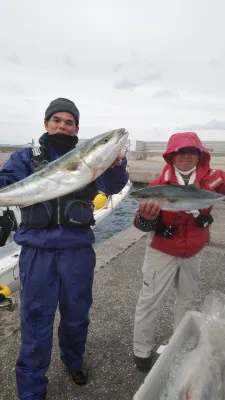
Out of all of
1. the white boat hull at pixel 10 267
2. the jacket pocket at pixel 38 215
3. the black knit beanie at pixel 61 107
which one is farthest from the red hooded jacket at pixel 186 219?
the white boat hull at pixel 10 267

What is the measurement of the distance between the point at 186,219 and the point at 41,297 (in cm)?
163

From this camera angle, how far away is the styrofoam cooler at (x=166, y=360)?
5.65ft

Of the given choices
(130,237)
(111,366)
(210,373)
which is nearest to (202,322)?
(210,373)

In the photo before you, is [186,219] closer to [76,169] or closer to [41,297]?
[76,169]

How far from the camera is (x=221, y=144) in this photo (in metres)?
63.1

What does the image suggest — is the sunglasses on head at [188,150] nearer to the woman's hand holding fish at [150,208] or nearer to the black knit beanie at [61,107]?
the woman's hand holding fish at [150,208]

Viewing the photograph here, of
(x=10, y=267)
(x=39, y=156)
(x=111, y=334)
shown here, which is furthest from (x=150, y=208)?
(x=10, y=267)

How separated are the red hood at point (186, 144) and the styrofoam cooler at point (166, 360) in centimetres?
161

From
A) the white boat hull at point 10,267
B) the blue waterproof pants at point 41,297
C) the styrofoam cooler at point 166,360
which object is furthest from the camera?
the white boat hull at point 10,267

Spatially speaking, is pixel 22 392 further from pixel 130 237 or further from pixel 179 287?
pixel 130 237

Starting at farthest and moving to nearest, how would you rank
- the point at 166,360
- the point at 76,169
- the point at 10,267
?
the point at 10,267, the point at 76,169, the point at 166,360

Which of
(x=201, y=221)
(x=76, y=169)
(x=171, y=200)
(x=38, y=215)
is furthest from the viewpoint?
(x=201, y=221)

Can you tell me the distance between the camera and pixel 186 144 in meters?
3.01

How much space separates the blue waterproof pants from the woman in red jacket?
750 mm
